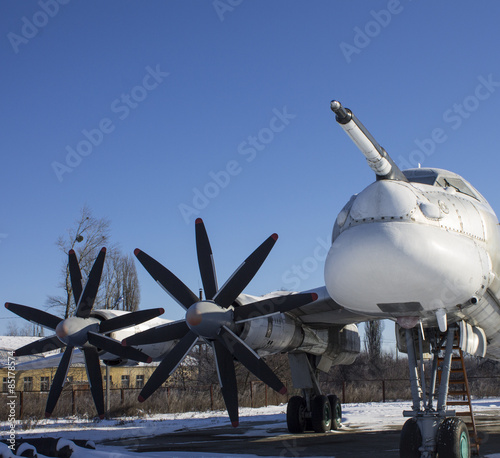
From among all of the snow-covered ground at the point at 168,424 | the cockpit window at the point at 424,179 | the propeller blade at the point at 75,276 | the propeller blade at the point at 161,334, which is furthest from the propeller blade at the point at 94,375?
the cockpit window at the point at 424,179

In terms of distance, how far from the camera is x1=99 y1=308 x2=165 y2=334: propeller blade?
12.3 m

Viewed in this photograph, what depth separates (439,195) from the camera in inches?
322

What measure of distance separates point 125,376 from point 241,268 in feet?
107

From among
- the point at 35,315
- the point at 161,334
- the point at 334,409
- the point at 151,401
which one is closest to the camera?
the point at 161,334

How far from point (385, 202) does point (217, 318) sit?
432 cm

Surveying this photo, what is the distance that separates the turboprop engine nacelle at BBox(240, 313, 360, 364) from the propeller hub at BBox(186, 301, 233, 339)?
0.56 m

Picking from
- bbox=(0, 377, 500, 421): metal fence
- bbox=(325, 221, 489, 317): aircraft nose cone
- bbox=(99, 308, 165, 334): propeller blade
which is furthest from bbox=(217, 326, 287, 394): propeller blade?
bbox=(0, 377, 500, 421): metal fence

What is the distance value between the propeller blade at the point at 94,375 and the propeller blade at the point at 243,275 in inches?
145

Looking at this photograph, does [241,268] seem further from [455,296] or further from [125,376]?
[125,376]

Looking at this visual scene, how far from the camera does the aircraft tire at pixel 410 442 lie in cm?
759

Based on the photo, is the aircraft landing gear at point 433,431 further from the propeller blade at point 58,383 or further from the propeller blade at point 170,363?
the propeller blade at point 58,383

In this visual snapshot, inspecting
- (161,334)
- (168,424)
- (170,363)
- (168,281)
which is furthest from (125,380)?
(170,363)

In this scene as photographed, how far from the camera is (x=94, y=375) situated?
12.7 meters

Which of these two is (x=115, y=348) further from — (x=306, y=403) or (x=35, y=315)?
(x=306, y=403)
